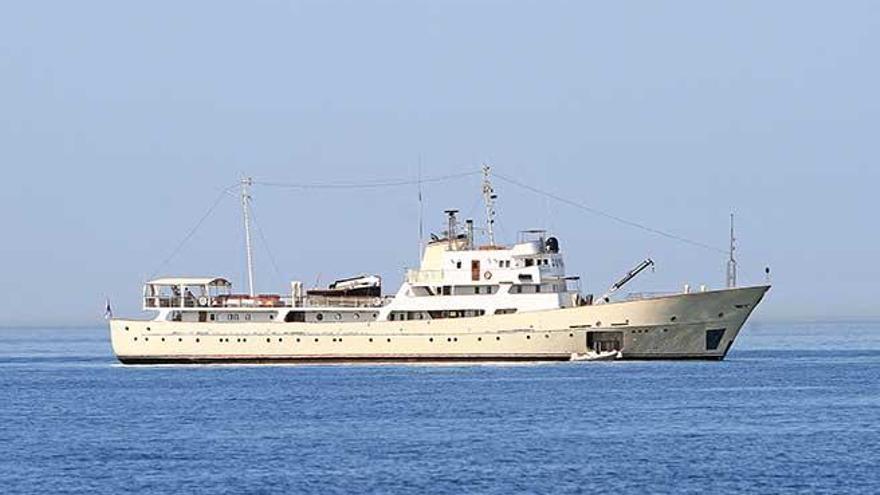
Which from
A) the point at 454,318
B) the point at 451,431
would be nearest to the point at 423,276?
the point at 454,318

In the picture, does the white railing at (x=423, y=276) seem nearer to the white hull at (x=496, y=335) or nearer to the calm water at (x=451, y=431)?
the white hull at (x=496, y=335)

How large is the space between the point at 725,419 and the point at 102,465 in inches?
824

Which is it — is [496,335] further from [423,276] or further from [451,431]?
[451,431]

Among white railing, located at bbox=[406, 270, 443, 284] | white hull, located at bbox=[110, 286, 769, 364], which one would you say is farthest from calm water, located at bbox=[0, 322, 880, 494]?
white railing, located at bbox=[406, 270, 443, 284]

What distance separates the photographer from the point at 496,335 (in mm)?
89375

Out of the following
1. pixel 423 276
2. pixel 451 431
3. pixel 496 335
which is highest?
pixel 423 276

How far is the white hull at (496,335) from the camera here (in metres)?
88.8

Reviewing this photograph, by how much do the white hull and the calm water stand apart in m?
1.06

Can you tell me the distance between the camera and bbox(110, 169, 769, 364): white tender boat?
292 ft

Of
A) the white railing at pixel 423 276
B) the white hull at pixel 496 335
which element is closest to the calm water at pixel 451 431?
the white hull at pixel 496 335

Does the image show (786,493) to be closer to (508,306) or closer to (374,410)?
(374,410)

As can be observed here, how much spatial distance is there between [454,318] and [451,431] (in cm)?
3115

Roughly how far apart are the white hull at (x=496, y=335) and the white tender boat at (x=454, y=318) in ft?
0.15

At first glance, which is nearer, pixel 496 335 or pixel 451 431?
pixel 451 431
